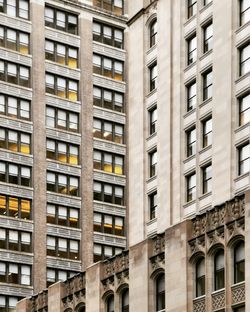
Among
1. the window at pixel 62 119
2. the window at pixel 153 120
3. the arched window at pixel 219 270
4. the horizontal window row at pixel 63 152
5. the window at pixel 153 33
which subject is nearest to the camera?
the arched window at pixel 219 270

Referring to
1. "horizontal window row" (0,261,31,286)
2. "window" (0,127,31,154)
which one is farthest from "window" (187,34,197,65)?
"horizontal window row" (0,261,31,286)

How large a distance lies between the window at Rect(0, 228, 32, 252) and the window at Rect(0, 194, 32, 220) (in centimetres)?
143

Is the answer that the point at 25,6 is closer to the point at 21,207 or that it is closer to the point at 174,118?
the point at 21,207

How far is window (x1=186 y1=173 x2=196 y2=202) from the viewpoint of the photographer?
6962 cm

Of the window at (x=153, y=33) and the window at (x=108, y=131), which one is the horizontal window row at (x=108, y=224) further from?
the window at (x=153, y=33)

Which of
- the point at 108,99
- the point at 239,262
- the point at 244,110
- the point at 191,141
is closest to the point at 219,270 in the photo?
the point at 239,262

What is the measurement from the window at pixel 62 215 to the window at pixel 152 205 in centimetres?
3144

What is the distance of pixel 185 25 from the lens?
73.1 m

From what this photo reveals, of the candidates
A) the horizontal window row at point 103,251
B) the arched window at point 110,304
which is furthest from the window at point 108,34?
the arched window at point 110,304

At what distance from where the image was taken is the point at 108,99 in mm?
110688

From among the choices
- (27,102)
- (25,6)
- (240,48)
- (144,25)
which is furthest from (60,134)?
(240,48)

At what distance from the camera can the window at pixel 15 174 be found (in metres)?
103

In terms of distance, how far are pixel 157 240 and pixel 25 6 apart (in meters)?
46.0

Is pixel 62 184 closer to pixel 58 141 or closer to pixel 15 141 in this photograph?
pixel 58 141
